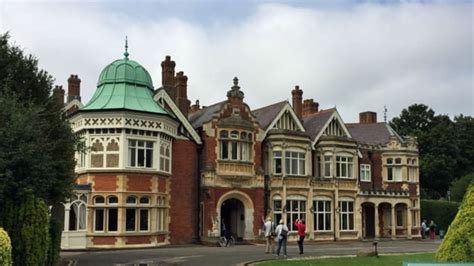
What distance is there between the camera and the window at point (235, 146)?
37.2 meters

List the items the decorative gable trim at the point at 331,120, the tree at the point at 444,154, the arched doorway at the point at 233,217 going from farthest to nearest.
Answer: the tree at the point at 444,154 → the decorative gable trim at the point at 331,120 → the arched doorway at the point at 233,217

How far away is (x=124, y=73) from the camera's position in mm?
34531

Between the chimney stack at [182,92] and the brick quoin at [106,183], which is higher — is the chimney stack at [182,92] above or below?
above

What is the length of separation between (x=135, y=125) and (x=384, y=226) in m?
24.1

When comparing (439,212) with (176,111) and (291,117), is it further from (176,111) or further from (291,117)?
(176,111)

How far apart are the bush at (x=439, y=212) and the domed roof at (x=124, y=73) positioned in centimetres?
3095

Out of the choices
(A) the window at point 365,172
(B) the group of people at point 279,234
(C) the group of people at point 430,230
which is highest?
(A) the window at point 365,172

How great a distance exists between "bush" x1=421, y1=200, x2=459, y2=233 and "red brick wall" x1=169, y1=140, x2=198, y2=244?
26.5 m

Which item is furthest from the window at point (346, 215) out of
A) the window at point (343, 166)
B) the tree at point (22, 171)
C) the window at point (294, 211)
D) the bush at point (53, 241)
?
the tree at point (22, 171)

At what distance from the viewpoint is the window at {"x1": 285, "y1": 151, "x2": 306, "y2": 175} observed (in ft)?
131

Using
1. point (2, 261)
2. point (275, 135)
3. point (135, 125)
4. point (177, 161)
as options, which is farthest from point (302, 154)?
point (2, 261)

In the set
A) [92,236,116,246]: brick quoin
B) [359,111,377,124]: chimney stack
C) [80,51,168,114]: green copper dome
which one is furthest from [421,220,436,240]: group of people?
[92,236,116,246]: brick quoin

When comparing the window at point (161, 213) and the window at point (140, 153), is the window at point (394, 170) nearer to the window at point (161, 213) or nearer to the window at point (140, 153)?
the window at point (161, 213)

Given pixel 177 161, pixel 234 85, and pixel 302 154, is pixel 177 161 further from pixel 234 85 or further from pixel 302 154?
pixel 302 154
